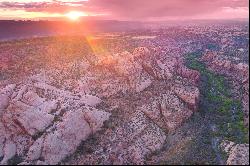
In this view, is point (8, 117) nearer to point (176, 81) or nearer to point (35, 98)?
point (35, 98)

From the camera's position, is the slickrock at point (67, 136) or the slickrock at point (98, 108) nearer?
the slickrock at point (67, 136)

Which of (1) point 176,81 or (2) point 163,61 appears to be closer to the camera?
(1) point 176,81

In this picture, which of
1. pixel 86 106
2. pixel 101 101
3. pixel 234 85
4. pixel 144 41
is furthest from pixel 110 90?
pixel 144 41

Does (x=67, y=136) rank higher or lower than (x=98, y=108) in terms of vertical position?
lower

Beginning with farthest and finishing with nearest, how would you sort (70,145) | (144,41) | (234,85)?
(144,41)
(234,85)
(70,145)

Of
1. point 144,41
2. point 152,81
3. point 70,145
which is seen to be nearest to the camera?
point 70,145

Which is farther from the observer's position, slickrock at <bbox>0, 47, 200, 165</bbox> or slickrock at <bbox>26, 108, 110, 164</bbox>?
slickrock at <bbox>0, 47, 200, 165</bbox>

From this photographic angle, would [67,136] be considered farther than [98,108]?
No

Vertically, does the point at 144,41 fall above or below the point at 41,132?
above

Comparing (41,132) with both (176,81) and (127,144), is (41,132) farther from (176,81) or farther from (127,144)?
(176,81)
